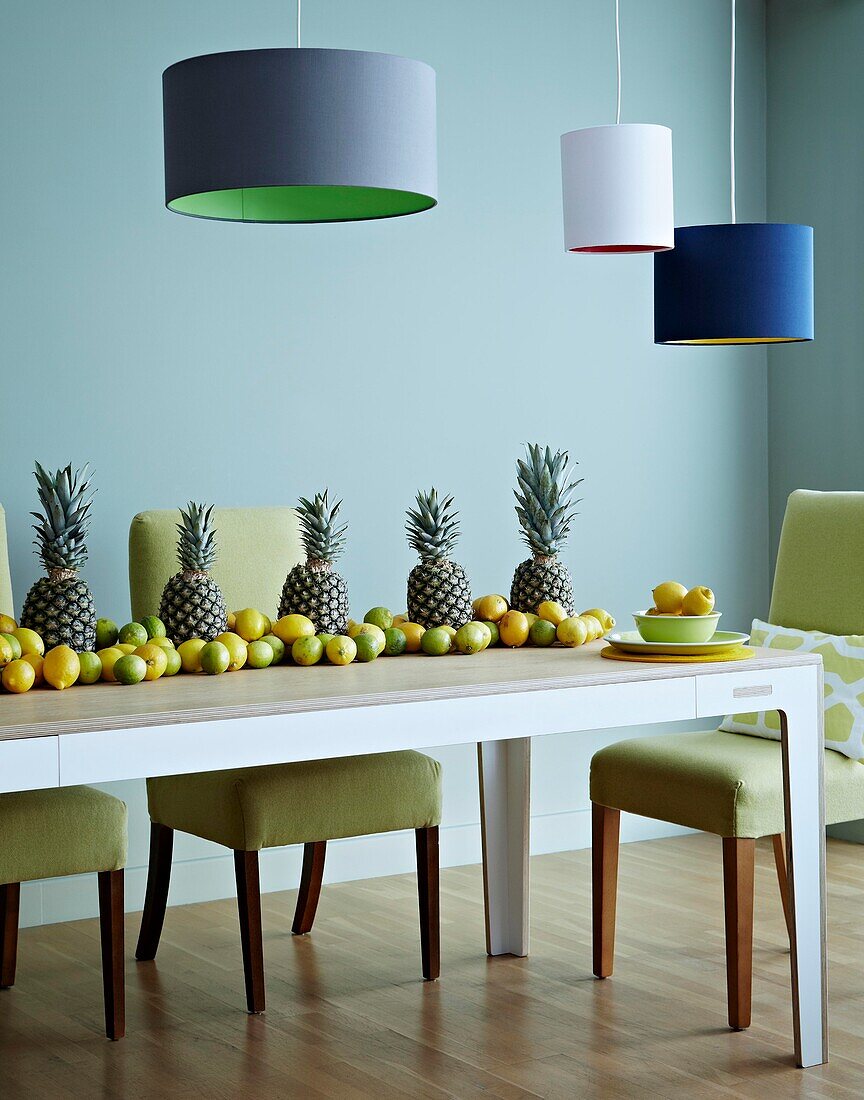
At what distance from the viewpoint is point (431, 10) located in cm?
416

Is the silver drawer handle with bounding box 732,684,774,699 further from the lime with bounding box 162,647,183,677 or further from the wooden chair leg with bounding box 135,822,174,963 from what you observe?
the wooden chair leg with bounding box 135,822,174,963

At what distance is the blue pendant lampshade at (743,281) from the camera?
9.97ft

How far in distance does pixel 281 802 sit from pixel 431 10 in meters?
2.46

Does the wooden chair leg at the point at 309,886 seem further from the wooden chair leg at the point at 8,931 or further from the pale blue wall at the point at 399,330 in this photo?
the wooden chair leg at the point at 8,931

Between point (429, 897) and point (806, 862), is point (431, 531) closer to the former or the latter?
point (429, 897)

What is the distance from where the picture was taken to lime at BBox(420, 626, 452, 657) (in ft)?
8.91

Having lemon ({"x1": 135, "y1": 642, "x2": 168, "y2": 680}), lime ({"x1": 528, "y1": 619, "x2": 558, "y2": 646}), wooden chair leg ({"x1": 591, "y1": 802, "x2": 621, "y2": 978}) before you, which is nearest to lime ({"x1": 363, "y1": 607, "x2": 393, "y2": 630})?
lime ({"x1": 528, "y1": 619, "x2": 558, "y2": 646})

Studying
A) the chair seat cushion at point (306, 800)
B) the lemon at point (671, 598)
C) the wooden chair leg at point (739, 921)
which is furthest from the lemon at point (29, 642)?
the wooden chair leg at point (739, 921)

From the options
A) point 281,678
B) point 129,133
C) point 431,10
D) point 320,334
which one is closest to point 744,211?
point 431,10

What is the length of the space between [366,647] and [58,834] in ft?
2.19

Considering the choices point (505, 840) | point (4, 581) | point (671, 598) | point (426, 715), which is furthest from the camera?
point (505, 840)

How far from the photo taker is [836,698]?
3221mm

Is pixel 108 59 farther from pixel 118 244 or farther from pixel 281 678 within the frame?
pixel 281 678

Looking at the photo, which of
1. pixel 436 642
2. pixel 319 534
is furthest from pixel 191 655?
pixel 436 642
